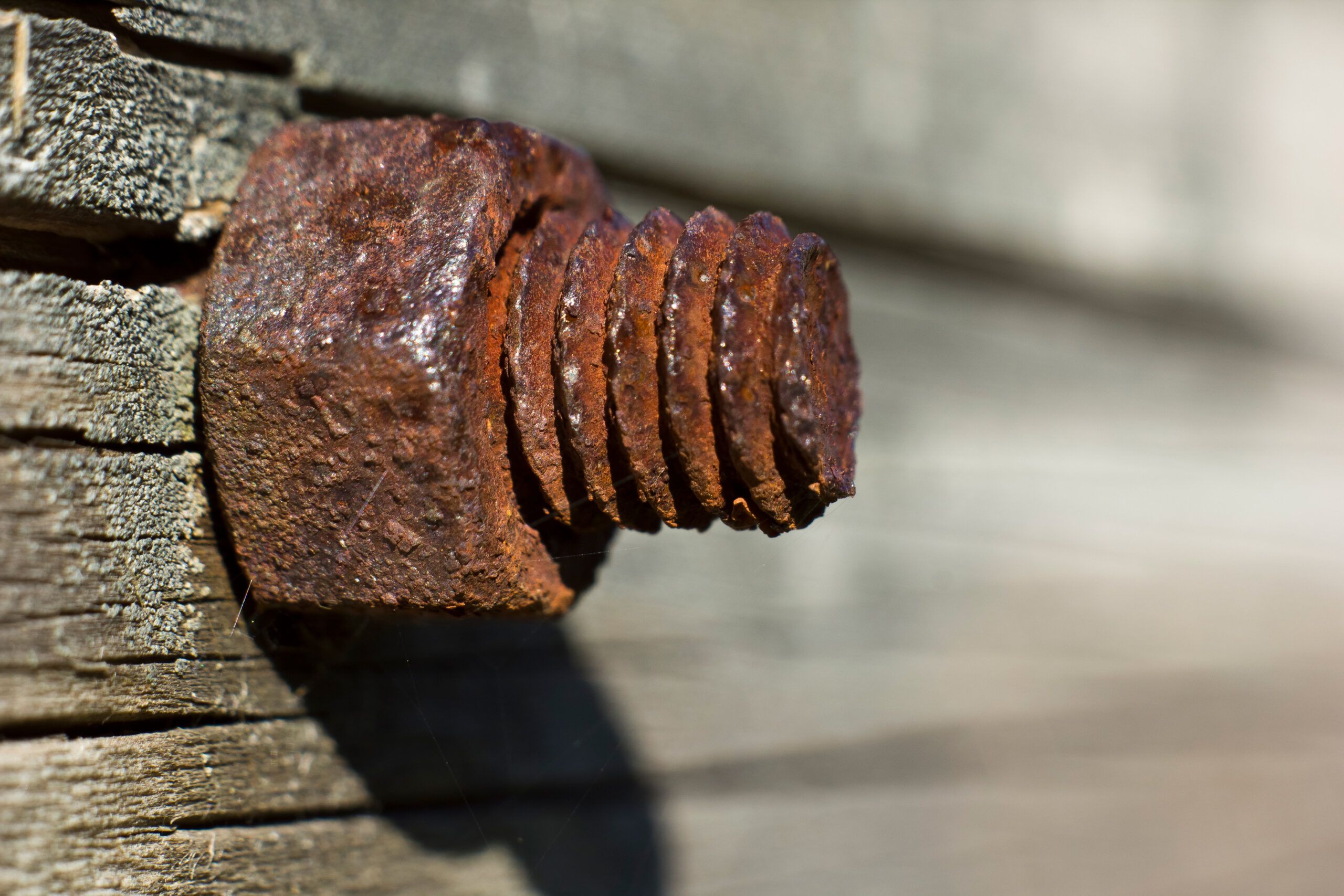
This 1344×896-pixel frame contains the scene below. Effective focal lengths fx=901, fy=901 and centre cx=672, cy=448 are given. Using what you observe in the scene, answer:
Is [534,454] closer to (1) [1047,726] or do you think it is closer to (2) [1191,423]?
(1) [1047,726]

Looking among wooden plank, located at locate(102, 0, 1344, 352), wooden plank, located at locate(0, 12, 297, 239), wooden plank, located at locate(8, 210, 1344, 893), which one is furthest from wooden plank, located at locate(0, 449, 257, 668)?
wooden plank, located at locate(102, 0, 1344, 352)

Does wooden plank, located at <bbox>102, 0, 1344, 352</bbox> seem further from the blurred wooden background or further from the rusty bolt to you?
the rusty bolt

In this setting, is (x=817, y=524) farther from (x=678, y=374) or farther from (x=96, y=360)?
(x=96, y=360)

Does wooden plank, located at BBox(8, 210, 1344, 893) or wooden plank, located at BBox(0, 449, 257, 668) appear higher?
wooden plank, located at BBox(0, 449, 257, 668)

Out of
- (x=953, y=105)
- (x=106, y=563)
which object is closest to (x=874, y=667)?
(x=953, y=105)

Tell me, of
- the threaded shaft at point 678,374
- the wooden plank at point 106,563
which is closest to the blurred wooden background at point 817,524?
the wooden plank at point 106,563

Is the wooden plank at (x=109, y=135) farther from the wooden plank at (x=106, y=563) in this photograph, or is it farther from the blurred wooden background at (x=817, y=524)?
the wooden plank at (x=106, y=563)
